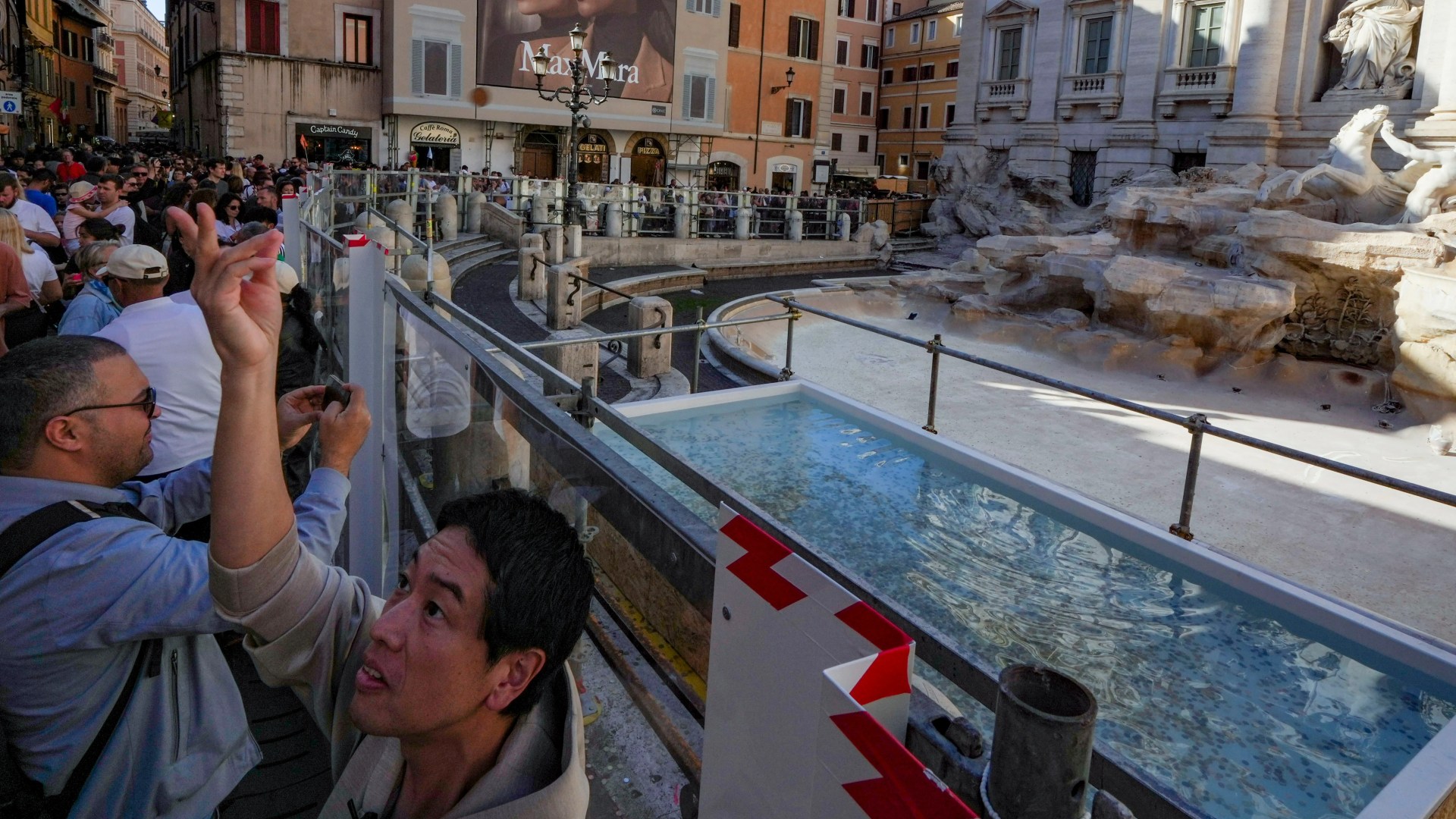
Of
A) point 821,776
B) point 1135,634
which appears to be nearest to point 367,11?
point 1135,634

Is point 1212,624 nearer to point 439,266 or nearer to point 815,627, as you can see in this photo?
point 815,627

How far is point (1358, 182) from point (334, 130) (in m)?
27.7

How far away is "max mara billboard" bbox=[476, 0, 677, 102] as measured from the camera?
1265 inches

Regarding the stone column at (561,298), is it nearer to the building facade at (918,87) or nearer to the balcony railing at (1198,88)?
the balcony railing at (1198,88)

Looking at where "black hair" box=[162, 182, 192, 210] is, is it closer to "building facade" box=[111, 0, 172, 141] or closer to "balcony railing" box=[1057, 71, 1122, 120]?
"balcony railing" box=[1057, 71, 1122, 120]

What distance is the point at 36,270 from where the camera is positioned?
232 inches

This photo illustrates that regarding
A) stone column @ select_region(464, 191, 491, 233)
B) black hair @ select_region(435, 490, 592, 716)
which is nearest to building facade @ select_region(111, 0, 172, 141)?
stone column @ select_region(464, 191, 491, 233)

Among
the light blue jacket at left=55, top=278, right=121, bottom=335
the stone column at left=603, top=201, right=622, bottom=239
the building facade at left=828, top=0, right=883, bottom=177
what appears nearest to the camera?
the light blue jacket at left=55, top=278, right=121, bottom=335

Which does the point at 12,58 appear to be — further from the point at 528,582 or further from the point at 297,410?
the point at 528,582

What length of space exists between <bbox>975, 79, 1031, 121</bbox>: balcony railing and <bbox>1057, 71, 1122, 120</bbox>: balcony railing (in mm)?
1418

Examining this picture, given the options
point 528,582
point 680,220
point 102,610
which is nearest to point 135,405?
point 102,610

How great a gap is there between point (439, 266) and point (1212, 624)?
684 cm

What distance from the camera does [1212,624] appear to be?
4.62 m

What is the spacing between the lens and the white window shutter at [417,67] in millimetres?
30688
